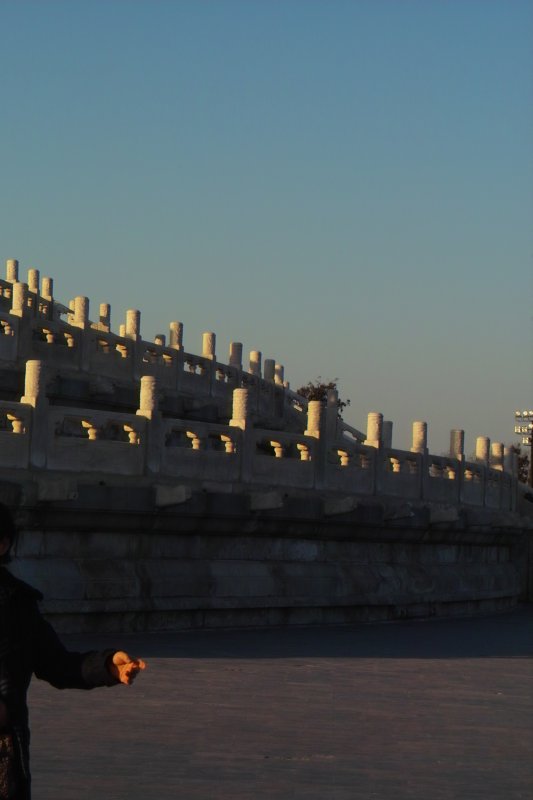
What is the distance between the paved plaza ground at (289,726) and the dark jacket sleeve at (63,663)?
2.14m

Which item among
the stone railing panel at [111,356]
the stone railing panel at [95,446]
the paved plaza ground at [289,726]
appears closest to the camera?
the paved plaza ground at [289,726]

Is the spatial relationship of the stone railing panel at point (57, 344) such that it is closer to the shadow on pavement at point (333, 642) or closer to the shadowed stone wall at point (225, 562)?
the shadowed stone wall at point (225, 562)

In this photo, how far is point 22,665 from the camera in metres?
4.93

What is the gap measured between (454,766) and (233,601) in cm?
850

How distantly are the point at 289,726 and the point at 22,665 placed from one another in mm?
4873

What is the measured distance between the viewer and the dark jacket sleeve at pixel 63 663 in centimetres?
497

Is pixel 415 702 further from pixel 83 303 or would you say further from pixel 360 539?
pixel 83 303

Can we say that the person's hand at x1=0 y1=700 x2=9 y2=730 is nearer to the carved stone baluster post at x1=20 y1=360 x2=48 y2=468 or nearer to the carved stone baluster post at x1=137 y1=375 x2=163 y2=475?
the carved stone baluster post at x1=20 y1=360 x2=48 y2=468

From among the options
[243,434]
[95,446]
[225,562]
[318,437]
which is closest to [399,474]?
[318,437]

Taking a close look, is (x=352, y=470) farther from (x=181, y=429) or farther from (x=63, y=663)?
(x=63, y=663)

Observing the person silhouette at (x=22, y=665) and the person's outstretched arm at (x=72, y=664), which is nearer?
the person silhouette at (x=22, y=665)

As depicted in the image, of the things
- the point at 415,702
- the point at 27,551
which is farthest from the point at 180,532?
the point at 415,702

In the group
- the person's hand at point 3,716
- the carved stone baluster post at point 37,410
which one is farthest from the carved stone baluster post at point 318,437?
the person's hand at point 3,716

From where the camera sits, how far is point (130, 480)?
52.6 ft
